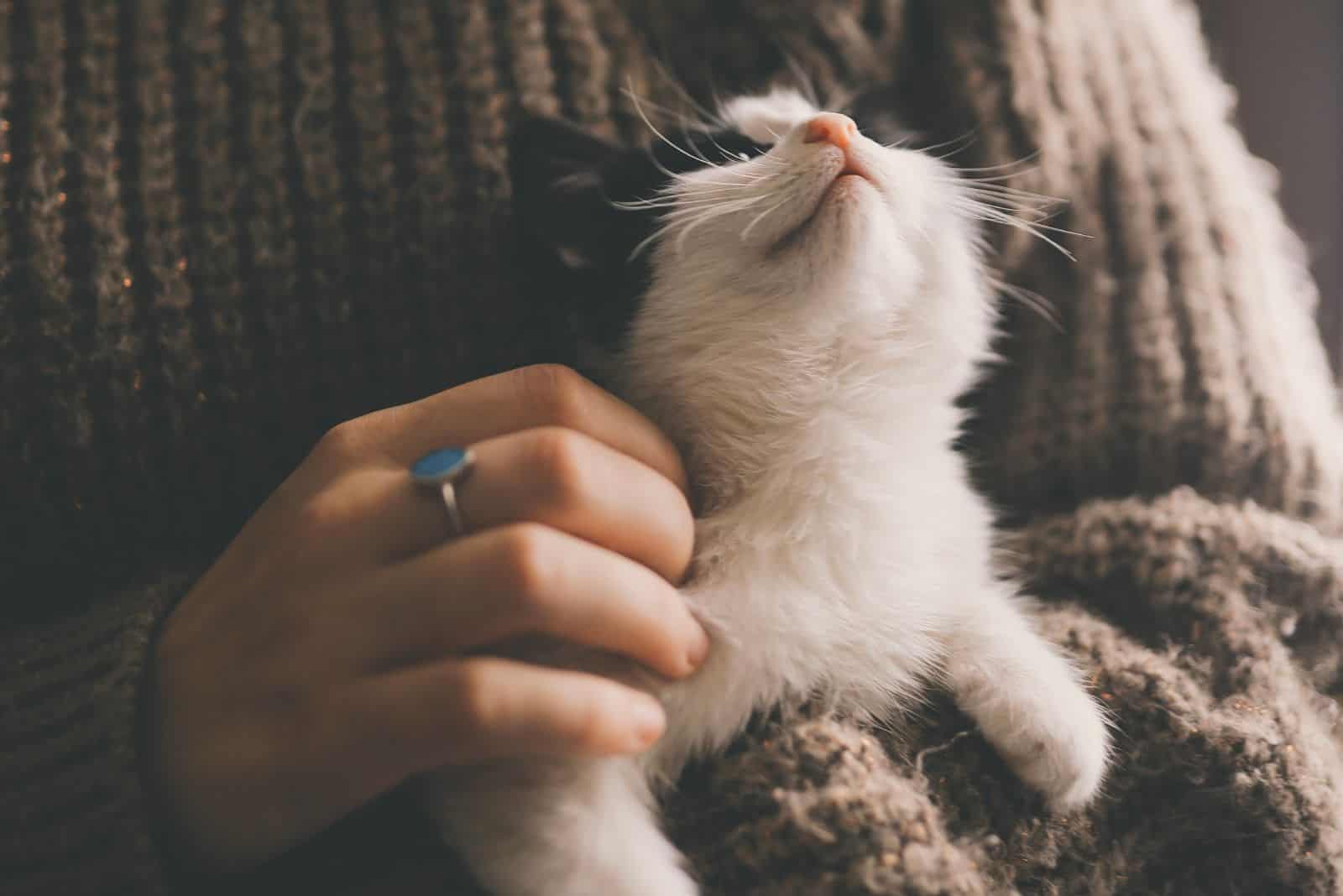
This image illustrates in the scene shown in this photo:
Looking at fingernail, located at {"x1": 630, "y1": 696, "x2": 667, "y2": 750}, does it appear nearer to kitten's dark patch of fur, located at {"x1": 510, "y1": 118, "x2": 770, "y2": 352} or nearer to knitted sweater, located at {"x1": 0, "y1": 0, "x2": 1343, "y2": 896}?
knitted sweater, located at {"x1": 0, "y1": 0, "x2": 1343, "y2": 896}

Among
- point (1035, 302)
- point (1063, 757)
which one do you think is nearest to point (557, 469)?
point (1063, 757)

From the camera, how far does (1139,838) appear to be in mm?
564

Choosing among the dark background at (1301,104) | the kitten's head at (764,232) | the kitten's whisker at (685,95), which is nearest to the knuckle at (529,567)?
the kitten's head at (764,232)

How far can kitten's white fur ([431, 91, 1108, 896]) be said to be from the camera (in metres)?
0.52

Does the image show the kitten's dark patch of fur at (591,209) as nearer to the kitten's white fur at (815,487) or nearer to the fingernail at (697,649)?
the kitten's white fur at (815,487)

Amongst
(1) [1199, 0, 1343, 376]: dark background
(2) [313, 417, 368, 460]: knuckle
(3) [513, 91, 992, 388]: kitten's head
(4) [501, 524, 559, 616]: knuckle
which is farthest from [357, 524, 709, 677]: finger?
(1) [1199, 0, 1343, 376]: dark background

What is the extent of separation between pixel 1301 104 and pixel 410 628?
1162 mm

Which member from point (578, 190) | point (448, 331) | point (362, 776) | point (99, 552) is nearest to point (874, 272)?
point (578, 190)

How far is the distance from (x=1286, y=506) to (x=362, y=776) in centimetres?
70

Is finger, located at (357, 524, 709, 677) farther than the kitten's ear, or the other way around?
the kitten's ear

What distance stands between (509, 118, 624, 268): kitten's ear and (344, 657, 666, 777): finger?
0.30m

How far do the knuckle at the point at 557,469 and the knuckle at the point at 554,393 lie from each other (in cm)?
4

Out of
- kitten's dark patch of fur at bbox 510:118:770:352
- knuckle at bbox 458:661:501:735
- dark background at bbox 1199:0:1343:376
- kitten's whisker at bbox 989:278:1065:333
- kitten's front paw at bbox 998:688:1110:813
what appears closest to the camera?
knuckle at bbox 458:661:501:735

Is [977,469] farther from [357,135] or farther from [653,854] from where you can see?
[357,135]
